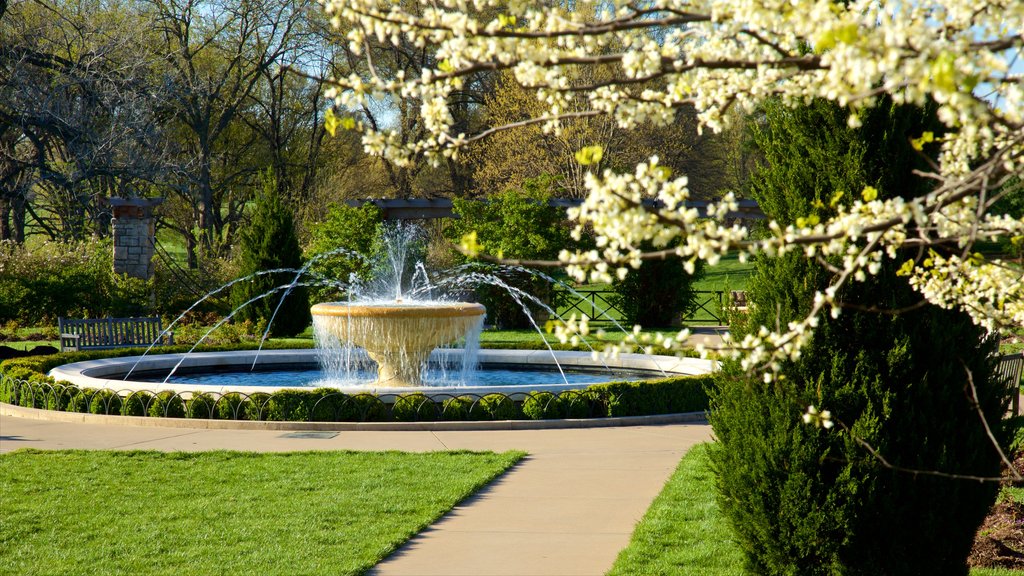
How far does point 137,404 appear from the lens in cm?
1113

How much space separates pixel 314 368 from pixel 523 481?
9509 millimetres

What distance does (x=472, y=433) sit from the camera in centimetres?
1036

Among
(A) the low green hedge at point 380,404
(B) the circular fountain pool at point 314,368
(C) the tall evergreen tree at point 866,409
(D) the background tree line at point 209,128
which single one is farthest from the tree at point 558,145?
(C) the tall evergreen tree at point 866,409

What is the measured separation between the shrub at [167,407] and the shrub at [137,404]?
0.26 feet

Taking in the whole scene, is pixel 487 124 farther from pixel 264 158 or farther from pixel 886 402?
pixel 886 402

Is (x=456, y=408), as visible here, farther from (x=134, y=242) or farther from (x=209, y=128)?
(x=209, y=128)

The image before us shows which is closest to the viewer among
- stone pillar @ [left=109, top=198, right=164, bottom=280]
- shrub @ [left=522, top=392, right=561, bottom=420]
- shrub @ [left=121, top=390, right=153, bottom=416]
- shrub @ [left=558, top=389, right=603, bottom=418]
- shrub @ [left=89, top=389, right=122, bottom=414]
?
shrub @ [left=522, top=392, right=561, bottom=420]

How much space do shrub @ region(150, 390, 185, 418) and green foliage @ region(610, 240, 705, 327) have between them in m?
14.6

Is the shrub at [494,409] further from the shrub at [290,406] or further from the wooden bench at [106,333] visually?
the wooden bench at [106,333]

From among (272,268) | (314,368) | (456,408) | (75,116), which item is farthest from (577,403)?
(75,116)

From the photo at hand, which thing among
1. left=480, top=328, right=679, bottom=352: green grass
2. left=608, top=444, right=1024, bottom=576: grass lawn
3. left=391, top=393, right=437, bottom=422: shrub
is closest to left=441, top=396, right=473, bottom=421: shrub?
left=391, top=393, right=437, bottom=422: shrub

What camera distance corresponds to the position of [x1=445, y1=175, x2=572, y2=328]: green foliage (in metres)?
24.2

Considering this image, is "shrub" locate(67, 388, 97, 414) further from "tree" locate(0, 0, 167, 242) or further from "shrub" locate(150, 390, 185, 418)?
"tree" locate(0, 0, 167, 242)

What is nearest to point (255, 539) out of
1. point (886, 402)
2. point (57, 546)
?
point (57, 546)
